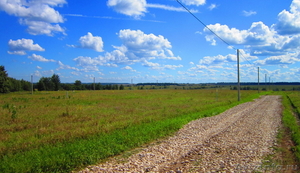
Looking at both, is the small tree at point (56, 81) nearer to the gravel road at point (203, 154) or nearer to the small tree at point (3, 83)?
the small tree at point (3, 83)

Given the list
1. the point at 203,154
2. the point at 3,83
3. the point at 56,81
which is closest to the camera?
the point at 203,154

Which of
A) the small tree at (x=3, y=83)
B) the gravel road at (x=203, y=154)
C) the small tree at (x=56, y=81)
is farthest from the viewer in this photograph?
the small tree at (x=56, y=81)

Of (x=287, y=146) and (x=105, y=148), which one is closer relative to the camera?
(x=105, y=148)

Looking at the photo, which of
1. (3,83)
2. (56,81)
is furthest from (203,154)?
(56,81)

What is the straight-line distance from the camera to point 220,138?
10.1m

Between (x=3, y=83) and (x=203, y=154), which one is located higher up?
(x=3, y=83)

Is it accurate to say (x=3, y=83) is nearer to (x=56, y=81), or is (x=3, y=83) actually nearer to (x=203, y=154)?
(x=56, y=81)

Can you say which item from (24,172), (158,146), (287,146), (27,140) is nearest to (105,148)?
(158,146)

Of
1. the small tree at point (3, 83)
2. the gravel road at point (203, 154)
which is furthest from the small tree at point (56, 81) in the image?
the gravel road at point (203, 154)

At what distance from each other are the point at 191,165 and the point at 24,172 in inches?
181

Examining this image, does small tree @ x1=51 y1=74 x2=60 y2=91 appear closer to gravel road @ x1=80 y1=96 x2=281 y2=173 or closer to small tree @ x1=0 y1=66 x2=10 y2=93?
small tree @ x1=0 y1=66 x2=10 y2=93

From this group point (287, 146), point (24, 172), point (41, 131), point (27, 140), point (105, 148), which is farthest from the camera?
point (41, 131)

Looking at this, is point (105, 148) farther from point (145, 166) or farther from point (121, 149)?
point (145, 166)

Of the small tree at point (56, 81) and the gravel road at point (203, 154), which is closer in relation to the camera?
the gravel road at point (203, 154)
